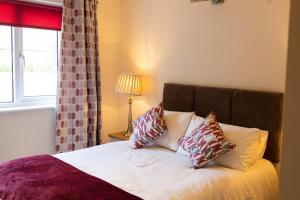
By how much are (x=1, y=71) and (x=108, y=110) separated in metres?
1.39

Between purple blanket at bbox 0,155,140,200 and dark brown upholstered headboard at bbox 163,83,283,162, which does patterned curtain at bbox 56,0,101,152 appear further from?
purple blanket at bbox 0,155,140,200

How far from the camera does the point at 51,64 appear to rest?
365cm

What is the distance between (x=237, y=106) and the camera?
2.78 m

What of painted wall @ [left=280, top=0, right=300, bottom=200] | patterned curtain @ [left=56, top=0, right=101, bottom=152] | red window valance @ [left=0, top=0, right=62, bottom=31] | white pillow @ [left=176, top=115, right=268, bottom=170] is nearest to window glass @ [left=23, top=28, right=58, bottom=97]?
red window valance @ [left=0, top=0, right=62, bottom=31]

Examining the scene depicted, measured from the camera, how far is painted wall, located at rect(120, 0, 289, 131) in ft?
8.64


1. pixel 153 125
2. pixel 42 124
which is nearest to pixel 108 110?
pixel 42 124

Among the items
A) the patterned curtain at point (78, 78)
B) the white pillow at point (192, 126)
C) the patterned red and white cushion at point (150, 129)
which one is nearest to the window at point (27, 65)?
the patterned curtain at point (78, 78)

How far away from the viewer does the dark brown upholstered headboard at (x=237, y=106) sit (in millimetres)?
2562

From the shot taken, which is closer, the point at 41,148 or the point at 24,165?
the point at 24,165

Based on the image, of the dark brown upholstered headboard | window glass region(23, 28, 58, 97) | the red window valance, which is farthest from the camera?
window glass region(23, 28, 58, 97)

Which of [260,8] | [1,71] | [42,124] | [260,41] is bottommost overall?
[42,124]

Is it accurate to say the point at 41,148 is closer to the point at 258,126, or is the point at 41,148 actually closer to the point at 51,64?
the point at 51,64

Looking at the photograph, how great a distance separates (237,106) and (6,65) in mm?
2456

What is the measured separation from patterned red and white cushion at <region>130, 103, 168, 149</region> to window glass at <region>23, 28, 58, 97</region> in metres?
1.35
